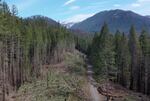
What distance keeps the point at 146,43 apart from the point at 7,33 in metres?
28.6

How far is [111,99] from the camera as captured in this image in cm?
4647

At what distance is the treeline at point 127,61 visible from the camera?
2398 inches

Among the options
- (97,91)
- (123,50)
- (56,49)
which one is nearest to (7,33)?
(97,91)

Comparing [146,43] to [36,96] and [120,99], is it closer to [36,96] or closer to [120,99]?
[120,99]

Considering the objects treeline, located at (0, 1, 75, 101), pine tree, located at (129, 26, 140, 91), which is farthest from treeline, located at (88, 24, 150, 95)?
treeline, located at (0, 1, 75, 101)

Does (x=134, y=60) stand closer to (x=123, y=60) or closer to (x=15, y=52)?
(x=123, y=60)

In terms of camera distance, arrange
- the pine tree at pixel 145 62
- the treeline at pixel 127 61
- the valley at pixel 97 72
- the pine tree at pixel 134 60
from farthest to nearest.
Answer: the pine tree at pixel 134 60
the treeline at pixel 127 61
the pine tree at pixel 145 62
the valley at pixel 97 72

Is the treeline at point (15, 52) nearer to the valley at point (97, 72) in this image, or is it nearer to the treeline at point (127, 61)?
the valley at point (97, 72)

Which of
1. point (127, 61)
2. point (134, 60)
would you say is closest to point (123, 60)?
point (127, 61)

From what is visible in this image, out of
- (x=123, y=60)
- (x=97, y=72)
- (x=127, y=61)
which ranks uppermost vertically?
(x=123, y=60)

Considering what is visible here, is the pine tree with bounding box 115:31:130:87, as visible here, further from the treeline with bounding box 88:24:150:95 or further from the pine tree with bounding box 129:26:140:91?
the pine tree with bounding box 129:26:140:91

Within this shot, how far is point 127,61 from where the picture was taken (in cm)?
6600

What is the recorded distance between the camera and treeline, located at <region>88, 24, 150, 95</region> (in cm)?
6090

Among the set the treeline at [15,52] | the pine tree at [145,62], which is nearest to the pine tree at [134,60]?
the pine tree at [145,62]
